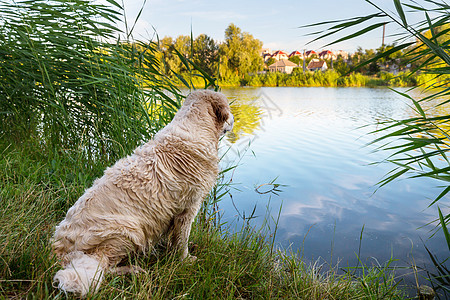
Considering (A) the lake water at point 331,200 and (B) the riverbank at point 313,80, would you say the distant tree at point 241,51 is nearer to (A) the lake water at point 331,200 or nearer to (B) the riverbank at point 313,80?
(B) the riverbank at point 313,80

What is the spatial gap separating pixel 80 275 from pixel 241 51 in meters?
31.4

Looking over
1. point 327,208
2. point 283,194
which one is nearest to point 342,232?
point 327,208

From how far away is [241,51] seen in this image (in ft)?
103

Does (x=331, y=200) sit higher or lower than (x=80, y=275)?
lower

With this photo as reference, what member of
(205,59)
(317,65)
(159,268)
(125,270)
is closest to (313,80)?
(205,59)

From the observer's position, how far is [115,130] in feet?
12.0

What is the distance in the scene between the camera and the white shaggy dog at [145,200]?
1.85 metres

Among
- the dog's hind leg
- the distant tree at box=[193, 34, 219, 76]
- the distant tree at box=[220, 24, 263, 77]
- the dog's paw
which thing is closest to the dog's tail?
the dog's paw

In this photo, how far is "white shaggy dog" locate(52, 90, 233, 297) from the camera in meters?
1.85

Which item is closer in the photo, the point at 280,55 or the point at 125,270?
the point at 125,270

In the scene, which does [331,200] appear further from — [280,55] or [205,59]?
[280,55]

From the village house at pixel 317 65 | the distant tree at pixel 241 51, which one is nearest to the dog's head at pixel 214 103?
the distant tree at pixel 241 51

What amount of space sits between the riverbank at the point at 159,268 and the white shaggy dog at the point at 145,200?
0.10 m

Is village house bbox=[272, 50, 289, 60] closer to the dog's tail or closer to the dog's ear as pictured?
the dog's ear
